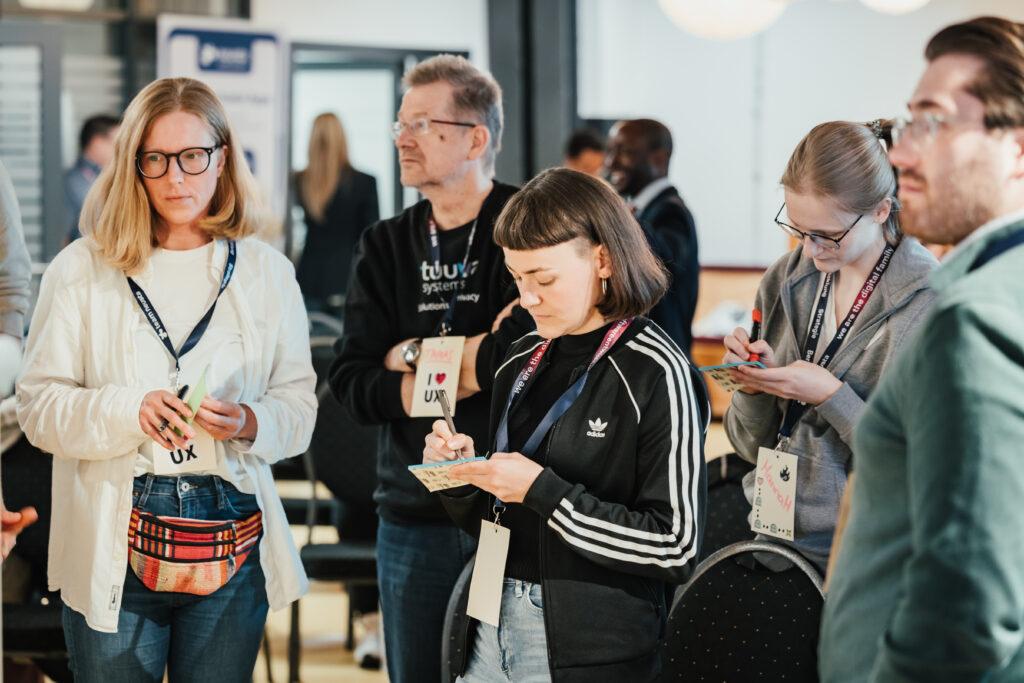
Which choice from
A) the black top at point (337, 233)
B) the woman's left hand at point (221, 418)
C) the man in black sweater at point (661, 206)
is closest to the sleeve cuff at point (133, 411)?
the woman's left hand at point (221, 418)

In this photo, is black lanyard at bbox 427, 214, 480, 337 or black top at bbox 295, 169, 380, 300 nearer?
black lanyard at bbox 427, 214, 480, 337

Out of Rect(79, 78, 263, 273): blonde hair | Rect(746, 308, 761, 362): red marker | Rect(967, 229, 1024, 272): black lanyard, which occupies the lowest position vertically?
Rect(746, 308, 761, 362): red marker

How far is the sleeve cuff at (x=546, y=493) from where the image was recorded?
1.80m

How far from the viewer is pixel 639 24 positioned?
32.9 ft

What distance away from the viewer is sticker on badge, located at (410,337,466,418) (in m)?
2.38

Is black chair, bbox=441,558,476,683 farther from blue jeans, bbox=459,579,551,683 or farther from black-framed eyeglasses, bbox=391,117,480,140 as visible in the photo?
black-framed eyeglasses, bbox=391,117,480,140

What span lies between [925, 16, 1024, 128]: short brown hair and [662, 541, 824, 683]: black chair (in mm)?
1062

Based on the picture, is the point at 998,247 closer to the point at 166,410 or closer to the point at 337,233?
the point at 166,410

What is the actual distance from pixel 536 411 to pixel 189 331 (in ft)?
2.39

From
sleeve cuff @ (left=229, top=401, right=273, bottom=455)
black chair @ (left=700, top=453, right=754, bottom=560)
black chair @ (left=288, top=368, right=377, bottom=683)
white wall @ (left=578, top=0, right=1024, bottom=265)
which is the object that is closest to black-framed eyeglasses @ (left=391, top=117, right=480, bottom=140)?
sleeve cuff @ (left=229, top=401, right=273, bottom=455)

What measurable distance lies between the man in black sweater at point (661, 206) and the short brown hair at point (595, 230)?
5.86 ft

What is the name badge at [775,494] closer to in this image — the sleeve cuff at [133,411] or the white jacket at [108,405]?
the white jacket at [108,405]

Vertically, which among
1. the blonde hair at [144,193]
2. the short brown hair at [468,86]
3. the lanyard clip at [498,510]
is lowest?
the lanyard clip at [498,510]

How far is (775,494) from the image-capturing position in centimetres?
217
